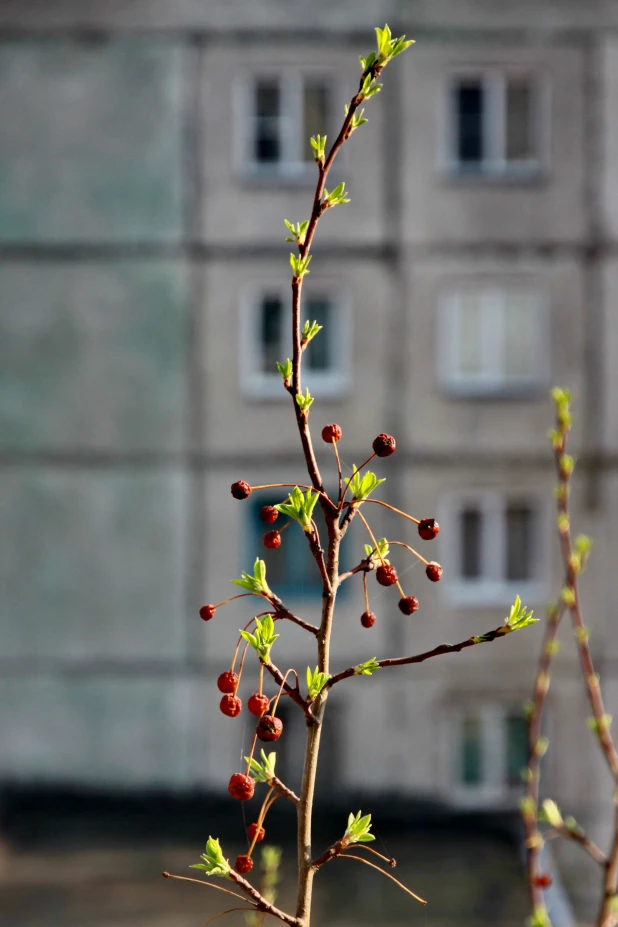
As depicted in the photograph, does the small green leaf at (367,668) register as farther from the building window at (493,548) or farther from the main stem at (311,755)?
the building window at (493,548)

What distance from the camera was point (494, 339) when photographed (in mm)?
6695

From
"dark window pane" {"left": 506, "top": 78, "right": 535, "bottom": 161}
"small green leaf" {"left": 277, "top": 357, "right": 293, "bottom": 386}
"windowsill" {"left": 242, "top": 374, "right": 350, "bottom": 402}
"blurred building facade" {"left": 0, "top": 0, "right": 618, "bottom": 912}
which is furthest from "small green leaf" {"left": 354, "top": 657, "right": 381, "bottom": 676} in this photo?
"dark window pane" {"left": 506, "top": 78, "right": 535, "bottom": 161}

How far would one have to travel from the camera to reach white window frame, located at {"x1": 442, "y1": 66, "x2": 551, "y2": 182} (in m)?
6.52

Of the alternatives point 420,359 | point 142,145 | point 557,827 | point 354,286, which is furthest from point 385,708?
point 557,827

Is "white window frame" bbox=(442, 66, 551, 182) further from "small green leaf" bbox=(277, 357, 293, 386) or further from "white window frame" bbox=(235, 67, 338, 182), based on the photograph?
"small green leaf" bbox=(277, 357, 293, 386)

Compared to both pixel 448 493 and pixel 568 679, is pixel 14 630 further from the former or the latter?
pixel 568 679

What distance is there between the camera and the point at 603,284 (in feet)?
21.7

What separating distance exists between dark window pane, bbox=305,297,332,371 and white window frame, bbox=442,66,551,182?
1.30 metres

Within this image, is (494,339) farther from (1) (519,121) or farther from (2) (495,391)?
(1) (519,121)

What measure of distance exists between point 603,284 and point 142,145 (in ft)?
11.2

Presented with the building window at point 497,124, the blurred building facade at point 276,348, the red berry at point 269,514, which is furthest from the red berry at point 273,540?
the building window at point 497,124

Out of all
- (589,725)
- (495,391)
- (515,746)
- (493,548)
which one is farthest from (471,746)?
(589,725)

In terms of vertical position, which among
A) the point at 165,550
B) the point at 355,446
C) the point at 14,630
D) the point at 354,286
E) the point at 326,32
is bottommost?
the point at 14,630

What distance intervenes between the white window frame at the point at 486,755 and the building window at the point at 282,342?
2563mm
